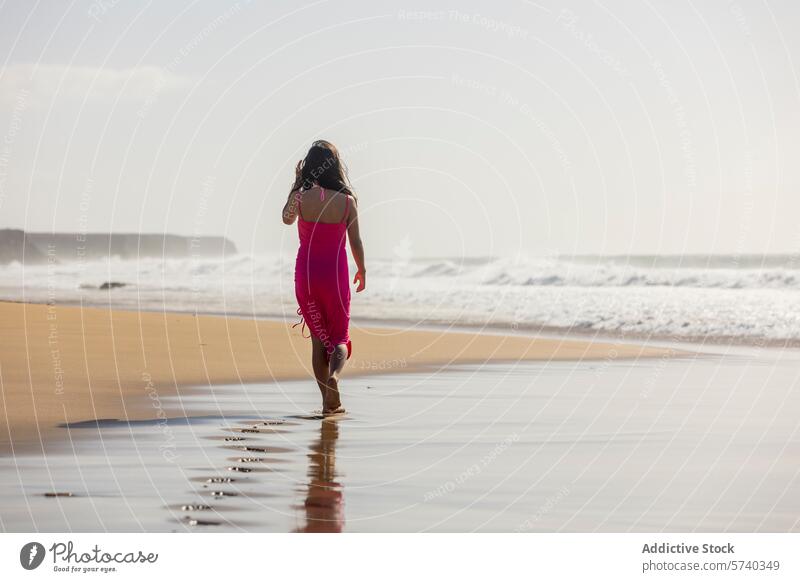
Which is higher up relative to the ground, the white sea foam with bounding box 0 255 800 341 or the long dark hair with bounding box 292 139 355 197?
the white sea foam with bounding box 0 255 800 341

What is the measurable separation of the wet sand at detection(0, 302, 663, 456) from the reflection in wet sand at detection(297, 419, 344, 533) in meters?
1.61

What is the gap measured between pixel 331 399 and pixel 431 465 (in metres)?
2.42

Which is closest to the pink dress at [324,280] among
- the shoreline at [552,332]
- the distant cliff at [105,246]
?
the shoreline at [552,332]

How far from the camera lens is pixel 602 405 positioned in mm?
10492

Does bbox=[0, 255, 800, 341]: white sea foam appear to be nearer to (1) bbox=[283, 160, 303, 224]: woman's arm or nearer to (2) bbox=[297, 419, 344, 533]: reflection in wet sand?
(1) bbox=[283, 160, 303, 224]: woman's arm

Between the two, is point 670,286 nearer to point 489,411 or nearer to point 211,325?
point 211,325

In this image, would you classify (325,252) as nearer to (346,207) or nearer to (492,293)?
(346,207)

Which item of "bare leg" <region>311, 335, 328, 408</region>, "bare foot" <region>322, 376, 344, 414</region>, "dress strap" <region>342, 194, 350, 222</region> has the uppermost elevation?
"dress strap" <region>342, 194, 350, 222</region>

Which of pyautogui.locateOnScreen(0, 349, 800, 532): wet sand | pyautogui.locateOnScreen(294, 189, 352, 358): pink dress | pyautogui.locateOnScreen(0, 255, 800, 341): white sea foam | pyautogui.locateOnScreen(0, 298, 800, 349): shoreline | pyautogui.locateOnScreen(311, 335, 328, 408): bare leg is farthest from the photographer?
pyautogui.locateOnScreen(0, 255, 800, 341): white sea foam

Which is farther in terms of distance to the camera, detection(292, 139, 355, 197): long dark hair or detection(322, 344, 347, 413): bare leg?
detection(322, 344, 347, 413): bare leg

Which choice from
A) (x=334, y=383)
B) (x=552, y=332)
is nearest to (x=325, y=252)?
(x=334, y=383)

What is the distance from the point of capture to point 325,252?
9.78 metres

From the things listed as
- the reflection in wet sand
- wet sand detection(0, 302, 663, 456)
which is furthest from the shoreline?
the reflection in wet sand

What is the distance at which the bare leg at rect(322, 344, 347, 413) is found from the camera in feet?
32.0
